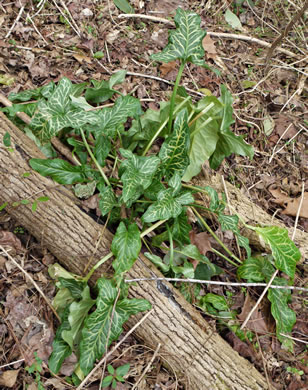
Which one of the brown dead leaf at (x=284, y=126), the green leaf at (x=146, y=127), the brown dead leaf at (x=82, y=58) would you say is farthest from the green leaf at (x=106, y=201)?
the brown dead leaf at (x=284, y=126)

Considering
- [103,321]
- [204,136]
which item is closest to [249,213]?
[204,136]

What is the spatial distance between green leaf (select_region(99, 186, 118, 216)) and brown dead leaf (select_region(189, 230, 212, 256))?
1.66 feet

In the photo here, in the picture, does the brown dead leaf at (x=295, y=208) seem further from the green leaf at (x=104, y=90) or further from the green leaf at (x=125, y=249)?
the green leaf at (x=104, y=90)

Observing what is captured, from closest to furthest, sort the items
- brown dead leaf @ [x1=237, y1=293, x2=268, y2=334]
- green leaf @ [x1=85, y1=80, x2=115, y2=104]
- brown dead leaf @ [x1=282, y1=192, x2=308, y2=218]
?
brown dead leaf @ [x1=237, y1=293, x2=268, y2=334] → green leaf @ [x1=85, y1=80, x2=115, y2=104] → brown dead leaf @ [x1=282, y1=192, x2=308, y2=218]

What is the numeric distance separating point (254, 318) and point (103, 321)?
0.84 metres

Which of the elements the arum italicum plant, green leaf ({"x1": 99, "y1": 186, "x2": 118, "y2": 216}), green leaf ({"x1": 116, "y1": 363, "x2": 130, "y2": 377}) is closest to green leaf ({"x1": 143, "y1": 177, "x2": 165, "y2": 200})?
the arum italicum plant

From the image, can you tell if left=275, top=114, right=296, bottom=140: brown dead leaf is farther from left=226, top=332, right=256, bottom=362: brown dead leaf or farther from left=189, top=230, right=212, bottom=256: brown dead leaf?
left=226, top=332, right=256, bottom=362: brown dead leaf

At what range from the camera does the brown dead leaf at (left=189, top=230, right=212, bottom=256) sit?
6.37 feet

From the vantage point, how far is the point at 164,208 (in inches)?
62.9

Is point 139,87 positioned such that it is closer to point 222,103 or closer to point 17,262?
point 222,103

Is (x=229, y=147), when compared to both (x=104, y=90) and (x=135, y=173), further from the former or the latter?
(x=104, y=90)

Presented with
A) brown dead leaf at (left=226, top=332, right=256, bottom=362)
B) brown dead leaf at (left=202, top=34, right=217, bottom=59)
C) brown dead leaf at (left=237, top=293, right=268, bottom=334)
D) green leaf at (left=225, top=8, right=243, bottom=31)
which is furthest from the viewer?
green leaf at (left=225, top=8, right=243, bottom=31)

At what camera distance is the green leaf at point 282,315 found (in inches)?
72.1

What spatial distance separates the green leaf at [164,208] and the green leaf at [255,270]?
0.55m
